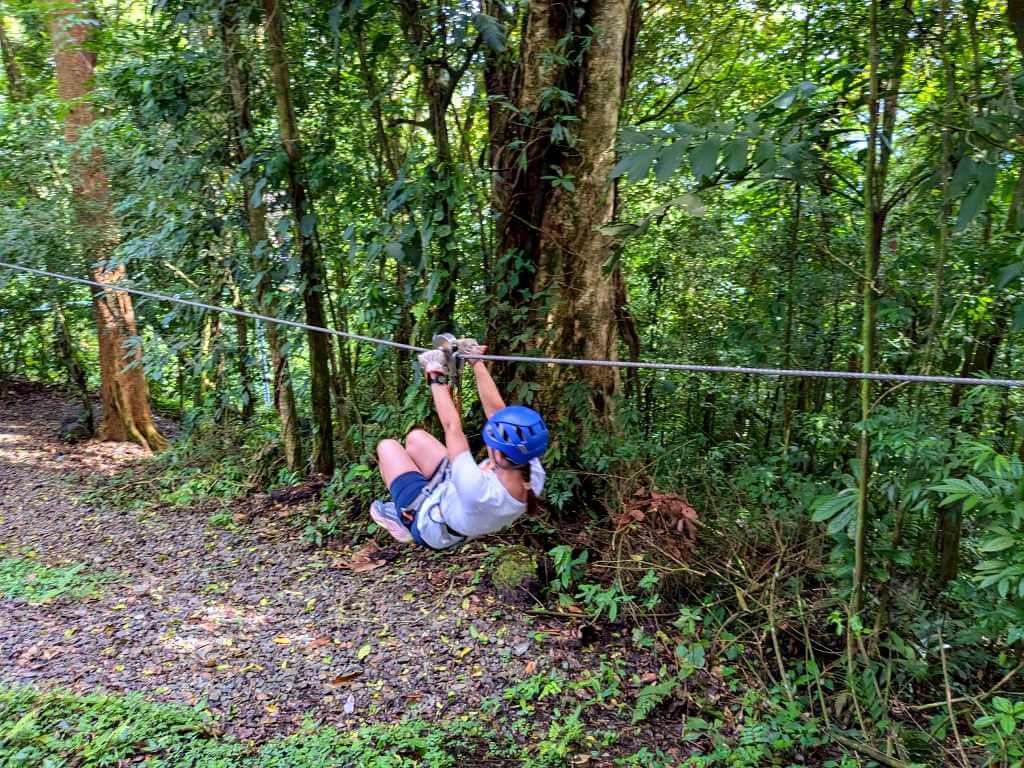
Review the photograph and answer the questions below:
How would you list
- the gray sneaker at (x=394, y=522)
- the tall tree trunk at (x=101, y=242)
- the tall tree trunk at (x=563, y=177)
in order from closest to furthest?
1. the gray sneaker at (x=394, y=522)
2. the tall tree trunk at (x=563, y=177)
3. the tall tree trunk at (x=101, y=242)

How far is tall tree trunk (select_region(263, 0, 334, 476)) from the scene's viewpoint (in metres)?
4.46

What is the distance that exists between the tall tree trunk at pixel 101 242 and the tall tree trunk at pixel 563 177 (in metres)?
3.32

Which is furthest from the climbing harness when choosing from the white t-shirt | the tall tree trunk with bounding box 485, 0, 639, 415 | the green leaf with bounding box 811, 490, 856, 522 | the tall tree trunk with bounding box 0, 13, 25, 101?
the tall tree trunk with bounding box 0, 13, 25, 101

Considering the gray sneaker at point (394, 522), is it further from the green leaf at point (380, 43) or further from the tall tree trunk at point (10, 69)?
the tall tree trunk at point (10, 69)

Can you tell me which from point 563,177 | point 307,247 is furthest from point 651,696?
point 307,247

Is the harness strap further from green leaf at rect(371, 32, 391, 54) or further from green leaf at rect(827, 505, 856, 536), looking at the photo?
green leaf at rect(371, 32, 391, 54)

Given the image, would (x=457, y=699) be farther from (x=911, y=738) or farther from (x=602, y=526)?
(x=911, y=738)

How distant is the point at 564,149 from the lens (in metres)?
4.00

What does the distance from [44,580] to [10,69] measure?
5.78 metres

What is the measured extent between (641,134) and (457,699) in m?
2.61

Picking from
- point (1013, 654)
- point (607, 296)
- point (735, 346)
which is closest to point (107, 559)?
point (607, 296)

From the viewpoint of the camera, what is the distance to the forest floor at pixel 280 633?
120 inches

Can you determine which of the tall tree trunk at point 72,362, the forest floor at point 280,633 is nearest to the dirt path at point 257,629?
the forest floor at point 280,633

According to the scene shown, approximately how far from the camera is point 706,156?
188cm
